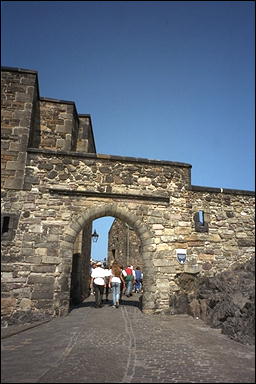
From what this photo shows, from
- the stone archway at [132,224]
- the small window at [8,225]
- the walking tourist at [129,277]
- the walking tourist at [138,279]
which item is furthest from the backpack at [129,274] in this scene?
the small window at [8,225]

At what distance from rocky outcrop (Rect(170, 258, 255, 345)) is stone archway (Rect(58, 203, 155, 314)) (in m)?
0.68

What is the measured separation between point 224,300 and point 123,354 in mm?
2860

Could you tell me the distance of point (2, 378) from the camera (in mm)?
3033

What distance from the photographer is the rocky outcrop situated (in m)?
4.85

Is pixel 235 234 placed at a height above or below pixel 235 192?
below

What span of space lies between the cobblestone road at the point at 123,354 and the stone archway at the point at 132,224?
1.45 meters

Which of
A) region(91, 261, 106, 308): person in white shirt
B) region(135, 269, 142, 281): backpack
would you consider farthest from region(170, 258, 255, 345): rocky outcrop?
region(135, 269, 142, 281): backpack

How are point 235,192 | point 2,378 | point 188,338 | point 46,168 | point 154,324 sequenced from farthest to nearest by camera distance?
point 235,192
point 46,168
point 154,324
point 188,338
point 2,378

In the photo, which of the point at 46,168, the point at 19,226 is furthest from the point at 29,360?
the point at 46,168

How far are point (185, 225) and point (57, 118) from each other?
5.40 m

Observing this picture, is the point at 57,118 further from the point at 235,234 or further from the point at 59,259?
the point at 235,234

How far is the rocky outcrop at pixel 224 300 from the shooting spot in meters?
4.85

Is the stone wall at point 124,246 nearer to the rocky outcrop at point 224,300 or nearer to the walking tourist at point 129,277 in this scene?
the walking tourist at point 129,277

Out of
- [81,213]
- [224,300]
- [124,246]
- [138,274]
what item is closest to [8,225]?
[81,213]
